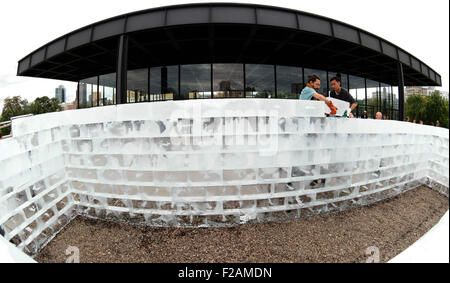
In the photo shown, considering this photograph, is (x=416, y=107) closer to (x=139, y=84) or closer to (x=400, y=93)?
(x=400, y=93)

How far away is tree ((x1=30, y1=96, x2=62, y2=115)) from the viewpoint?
1288 millimetres

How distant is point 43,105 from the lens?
1335 mm

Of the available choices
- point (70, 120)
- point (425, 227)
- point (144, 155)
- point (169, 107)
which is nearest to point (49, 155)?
point (70, 120)

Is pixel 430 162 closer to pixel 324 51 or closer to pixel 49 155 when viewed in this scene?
pixel 49 155

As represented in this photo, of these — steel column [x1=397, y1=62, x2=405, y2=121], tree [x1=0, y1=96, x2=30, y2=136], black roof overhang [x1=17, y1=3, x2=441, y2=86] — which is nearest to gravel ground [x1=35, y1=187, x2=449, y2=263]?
tree [x1=0, y1=96, x2=30, y2=136]

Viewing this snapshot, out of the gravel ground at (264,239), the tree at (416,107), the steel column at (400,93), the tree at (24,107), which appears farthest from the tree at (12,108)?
the steel column at (400,93)

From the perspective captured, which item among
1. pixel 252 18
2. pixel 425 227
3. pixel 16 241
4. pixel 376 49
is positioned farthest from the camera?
pixel 376 49

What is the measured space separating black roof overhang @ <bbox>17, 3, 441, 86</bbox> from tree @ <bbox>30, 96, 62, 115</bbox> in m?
0.29

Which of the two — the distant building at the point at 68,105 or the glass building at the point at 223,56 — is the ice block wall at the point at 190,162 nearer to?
the distant building at the point at 68,105

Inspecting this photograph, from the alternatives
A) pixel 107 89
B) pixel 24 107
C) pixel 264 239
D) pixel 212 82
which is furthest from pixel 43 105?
pixel 212 82

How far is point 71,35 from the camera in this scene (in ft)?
11.2

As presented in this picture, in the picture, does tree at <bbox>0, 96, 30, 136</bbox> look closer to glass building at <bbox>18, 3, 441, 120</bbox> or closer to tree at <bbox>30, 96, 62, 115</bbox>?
tree at <bbox>30, 96, 62, 115</bbox>

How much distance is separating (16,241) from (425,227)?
3.29 m

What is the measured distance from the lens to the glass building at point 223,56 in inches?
128
